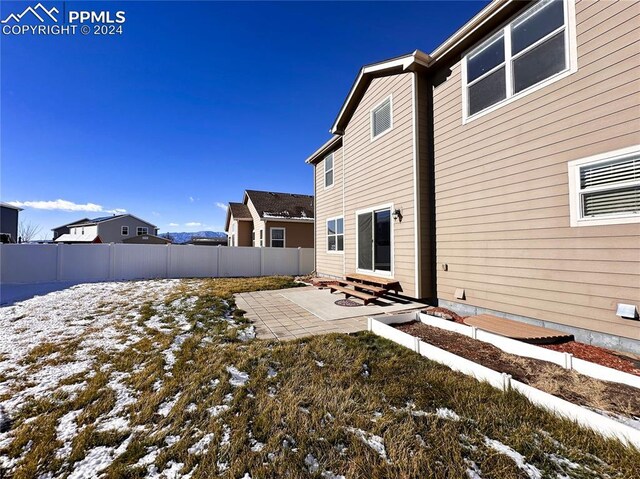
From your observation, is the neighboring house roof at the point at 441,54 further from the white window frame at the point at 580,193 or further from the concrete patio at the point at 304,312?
the concrete patio at the point at 304,312

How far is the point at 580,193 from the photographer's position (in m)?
3.67

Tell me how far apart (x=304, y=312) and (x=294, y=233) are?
1044 cm

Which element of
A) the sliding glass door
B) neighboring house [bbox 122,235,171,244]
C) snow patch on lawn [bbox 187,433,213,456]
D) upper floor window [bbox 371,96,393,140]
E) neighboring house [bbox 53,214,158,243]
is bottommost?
snow patch on lawn [bbox 187,433,213,456]

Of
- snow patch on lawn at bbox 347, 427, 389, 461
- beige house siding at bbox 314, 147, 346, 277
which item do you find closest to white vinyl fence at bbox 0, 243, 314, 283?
beige house siding at bbox 314, 147, 346, 277

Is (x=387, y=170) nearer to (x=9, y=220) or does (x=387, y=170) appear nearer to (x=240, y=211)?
(x=240, y=211)

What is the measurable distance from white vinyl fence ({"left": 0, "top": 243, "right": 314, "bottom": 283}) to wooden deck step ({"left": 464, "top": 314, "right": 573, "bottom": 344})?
10.4m

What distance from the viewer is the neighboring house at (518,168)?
3.37 meters

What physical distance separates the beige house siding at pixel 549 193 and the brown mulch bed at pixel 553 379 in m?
1.20

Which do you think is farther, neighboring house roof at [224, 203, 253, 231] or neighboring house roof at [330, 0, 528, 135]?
neighboring house roof at [224, 203, 253, 231]

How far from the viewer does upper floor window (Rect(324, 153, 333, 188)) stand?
1087 centimetres

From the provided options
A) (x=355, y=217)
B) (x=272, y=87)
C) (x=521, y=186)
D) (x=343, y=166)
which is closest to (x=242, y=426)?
(x=521, y=186)

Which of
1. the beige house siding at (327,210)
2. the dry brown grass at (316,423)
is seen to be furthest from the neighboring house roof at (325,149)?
the dry brown grass at (316,423)

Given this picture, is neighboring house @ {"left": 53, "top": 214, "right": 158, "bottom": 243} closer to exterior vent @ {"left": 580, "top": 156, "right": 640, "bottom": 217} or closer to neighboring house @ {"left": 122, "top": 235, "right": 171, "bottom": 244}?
neighboring house @ {"left": 122, "top": 235, "right": 171, "bottom": 244}

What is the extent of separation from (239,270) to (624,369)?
12.8 metres
